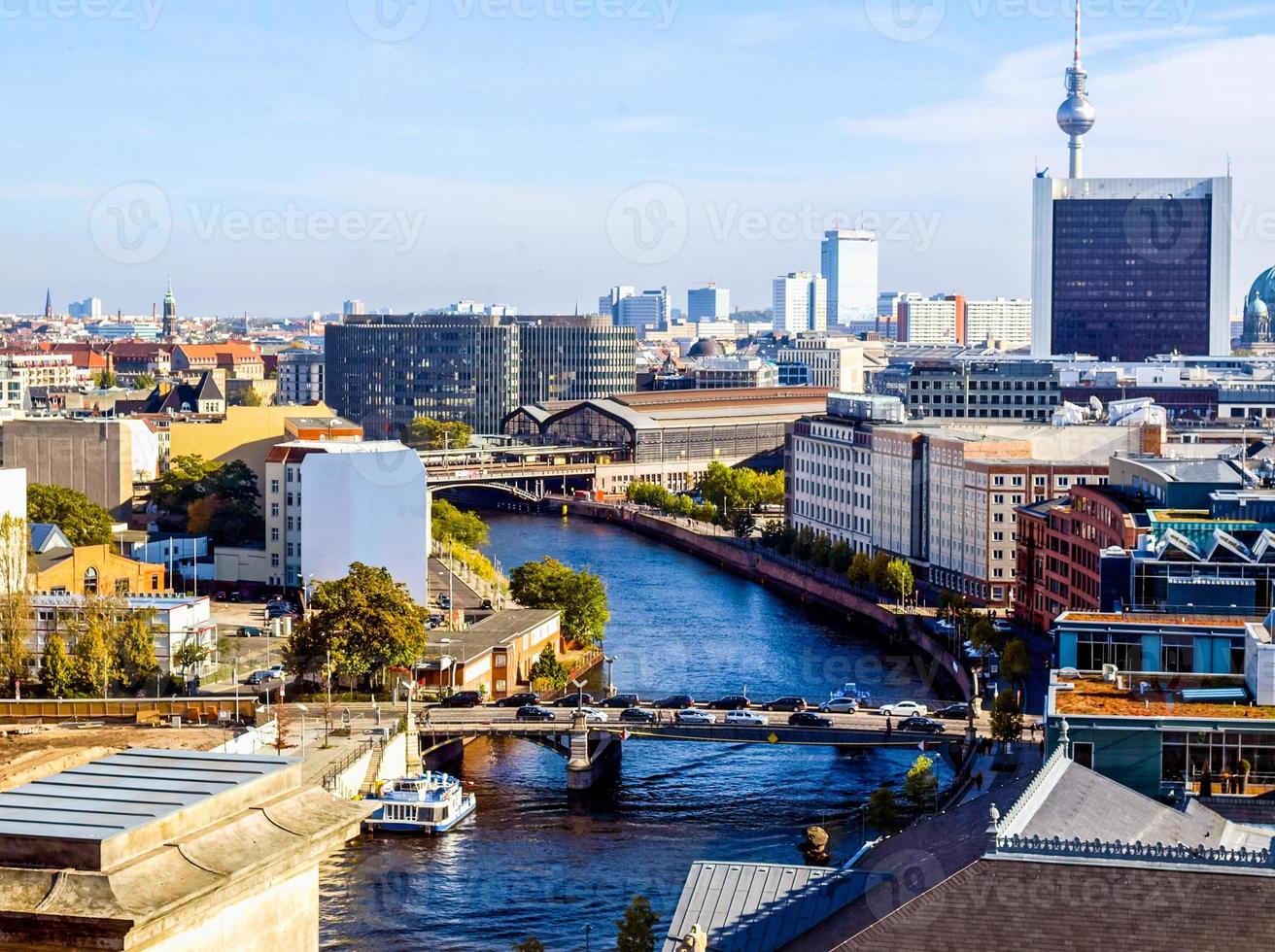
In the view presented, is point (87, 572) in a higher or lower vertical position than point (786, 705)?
higher

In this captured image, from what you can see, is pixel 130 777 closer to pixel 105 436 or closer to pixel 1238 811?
pixel 1238 811

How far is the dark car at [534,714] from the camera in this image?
2278 centimetres

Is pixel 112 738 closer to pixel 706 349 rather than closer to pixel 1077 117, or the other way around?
pixel 1077 117

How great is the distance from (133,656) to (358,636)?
2.94 meters

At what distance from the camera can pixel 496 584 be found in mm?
36406

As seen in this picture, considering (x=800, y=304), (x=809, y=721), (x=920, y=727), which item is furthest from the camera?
(x=800, y=304)

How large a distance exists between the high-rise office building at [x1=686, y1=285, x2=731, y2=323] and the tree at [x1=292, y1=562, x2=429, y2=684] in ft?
535

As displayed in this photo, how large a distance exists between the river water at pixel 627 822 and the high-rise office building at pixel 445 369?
3998 cm

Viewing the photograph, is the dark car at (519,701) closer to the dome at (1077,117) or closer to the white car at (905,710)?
the white car at (905,710)

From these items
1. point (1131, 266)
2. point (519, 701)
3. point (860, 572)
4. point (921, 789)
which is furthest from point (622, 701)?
point (1131, 266)

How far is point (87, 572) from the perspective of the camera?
104 ft

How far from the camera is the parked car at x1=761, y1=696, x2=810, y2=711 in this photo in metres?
24.0

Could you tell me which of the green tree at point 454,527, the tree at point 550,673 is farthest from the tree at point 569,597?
the green tree at point 454,527

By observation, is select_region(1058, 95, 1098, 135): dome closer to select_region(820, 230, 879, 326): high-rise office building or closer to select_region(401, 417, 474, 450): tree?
select_region(401, 417, 474, 450): tree
